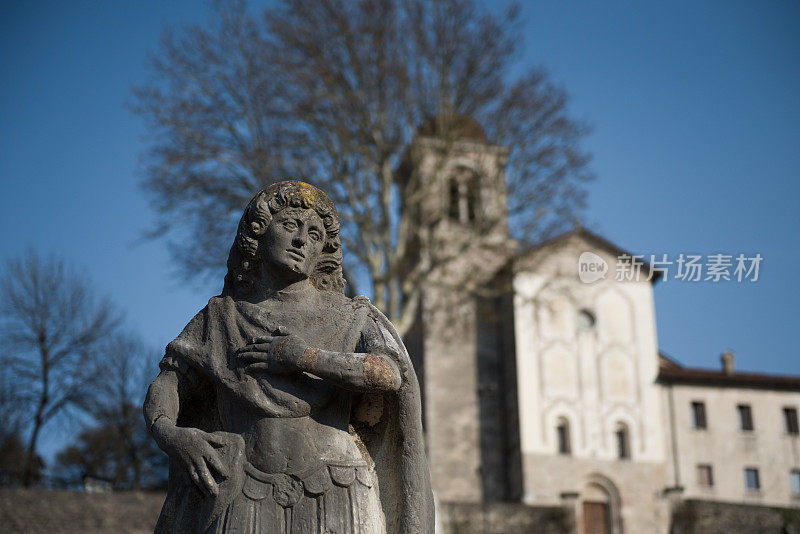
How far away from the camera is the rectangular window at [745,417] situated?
139 feet

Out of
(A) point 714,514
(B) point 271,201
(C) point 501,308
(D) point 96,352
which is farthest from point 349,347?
(C) point 501,308

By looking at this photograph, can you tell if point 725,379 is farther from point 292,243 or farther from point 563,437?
point 292,243

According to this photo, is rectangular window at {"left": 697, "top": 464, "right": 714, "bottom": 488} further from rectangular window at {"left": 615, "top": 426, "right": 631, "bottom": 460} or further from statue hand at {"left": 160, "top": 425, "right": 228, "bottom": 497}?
statue hand at {"left": 160, "top": 425, "right": 228, "bottom": 497}

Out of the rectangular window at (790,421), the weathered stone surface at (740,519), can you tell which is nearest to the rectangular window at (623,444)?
the rectangular window at (790,421)

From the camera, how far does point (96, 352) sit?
36.1m

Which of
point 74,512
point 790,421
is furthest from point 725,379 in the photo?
point 74,512

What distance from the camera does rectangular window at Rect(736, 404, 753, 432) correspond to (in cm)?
4231

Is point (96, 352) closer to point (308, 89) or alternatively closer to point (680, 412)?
point (308, 89)

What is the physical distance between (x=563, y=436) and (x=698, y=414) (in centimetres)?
612

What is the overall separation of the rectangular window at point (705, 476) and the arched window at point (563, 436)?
5.72m

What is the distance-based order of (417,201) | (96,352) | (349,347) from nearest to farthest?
(349,347) → (417,201) → (96,352)

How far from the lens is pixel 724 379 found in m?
42.4

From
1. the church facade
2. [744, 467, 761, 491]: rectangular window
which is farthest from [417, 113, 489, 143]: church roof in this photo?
[744, 467, 761, 491]: rectangular window

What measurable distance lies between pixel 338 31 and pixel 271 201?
20.6 m
